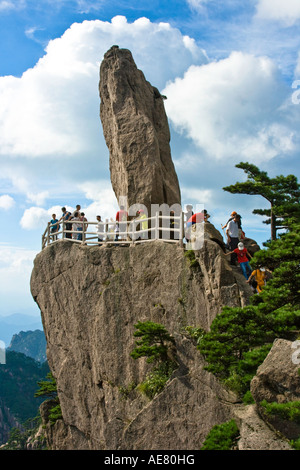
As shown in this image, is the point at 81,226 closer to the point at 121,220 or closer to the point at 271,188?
the point at 121,220

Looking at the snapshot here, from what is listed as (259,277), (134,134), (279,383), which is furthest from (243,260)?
(134,134)

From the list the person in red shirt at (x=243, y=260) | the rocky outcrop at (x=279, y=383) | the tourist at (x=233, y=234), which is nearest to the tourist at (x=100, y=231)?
the tourist at (x=233, y=234)

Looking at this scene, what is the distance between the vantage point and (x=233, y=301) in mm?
16719

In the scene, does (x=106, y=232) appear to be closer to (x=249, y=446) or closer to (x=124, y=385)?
(x=124, y=385)

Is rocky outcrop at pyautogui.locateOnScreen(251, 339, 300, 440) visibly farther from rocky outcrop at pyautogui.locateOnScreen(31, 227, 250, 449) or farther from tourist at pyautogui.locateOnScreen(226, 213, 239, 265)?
tourist at pyautogui.locateOnScreen(226, 213, 239, 265)

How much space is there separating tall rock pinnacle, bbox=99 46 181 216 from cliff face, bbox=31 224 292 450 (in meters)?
4.25

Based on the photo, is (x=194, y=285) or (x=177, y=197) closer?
(x=194, y=285)

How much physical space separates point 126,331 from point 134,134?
10.2 m

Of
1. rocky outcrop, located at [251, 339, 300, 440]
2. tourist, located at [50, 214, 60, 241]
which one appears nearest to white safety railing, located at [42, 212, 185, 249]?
tourist, located at [50, 214, 60, 241]

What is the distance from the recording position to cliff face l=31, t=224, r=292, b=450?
16.2 meters

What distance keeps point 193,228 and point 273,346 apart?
7326 mm
